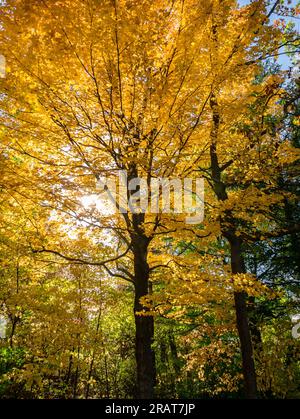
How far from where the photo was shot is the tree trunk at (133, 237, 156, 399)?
6.21m

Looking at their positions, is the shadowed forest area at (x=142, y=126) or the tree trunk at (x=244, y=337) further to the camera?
the tree trunk at (x=244, y=337)

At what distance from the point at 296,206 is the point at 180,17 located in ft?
26.2

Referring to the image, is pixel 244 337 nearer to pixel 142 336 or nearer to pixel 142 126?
pixel 142 336

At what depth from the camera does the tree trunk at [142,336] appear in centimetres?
621

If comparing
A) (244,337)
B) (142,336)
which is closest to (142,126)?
(142,336)

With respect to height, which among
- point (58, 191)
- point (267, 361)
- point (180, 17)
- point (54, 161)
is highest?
point (180, 17)

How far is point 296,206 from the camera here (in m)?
10.5

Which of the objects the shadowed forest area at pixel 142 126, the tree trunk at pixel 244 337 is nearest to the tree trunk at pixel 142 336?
the shadowed forest area at pixel 142 126

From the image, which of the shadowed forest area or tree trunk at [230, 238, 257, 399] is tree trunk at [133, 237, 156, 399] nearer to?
the shadowed forest area

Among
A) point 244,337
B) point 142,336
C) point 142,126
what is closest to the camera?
point 142,126

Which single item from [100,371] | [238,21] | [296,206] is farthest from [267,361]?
[100,371]

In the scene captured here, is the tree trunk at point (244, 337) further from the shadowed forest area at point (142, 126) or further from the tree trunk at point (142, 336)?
the tree trunk at point (142, 336)

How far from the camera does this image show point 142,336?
21.2 ft
